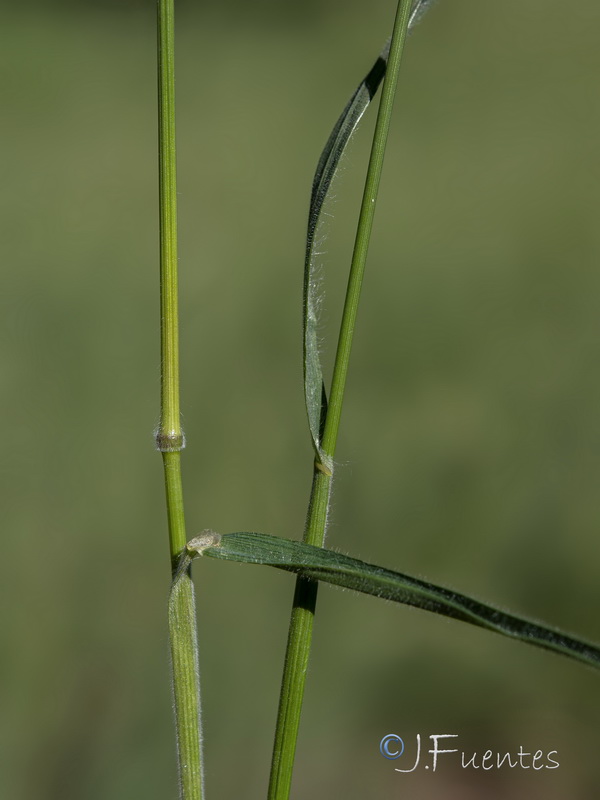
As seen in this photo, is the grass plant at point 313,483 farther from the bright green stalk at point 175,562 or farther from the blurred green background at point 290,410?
the blurred green background at point 290,410

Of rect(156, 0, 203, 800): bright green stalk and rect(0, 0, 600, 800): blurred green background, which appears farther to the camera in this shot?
rect(0, 0, 600, 800): blurred green background

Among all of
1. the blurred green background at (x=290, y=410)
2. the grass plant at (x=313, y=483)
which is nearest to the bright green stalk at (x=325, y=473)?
the grass plant at (x=313, y=483)

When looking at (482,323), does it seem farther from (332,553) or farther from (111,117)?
(332,553)

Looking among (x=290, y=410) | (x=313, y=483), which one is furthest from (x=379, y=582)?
(x=290, y=410)

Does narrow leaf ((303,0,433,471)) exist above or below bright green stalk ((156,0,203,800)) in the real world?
above

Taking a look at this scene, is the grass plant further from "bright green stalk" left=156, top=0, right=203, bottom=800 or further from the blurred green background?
the blurred green background

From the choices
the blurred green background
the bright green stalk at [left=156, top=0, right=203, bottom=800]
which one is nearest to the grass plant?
the bright green stalk at [left=156, top=0, right=203, bottom=800]

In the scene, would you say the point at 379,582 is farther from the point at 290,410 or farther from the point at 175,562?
the point at 290,410
